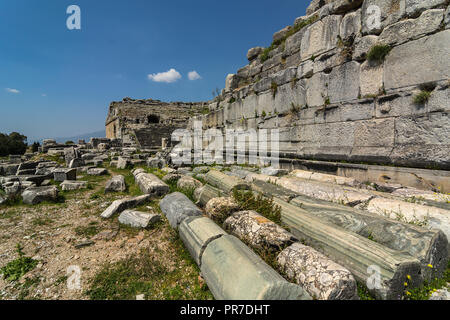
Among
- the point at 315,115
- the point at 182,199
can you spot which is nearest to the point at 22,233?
the point at 182,199

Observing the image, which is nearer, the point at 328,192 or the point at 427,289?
the point at 427,289

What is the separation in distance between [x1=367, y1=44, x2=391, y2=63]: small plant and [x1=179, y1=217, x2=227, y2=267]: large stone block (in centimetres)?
497

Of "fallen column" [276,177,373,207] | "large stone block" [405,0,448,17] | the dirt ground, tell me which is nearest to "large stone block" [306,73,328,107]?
"large stone block" [405,0,448,17]

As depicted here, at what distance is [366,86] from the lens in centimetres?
472

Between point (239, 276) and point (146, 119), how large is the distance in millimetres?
27130

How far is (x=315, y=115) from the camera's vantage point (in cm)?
586

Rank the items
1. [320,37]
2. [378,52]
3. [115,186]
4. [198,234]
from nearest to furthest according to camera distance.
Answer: [198,234]
[378,52]
[320,37]
[115,186]

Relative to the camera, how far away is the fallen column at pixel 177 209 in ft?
12.2

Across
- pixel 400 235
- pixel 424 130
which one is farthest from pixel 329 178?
pixel 400 235

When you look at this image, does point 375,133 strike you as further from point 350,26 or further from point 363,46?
point 350,26

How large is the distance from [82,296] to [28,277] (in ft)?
3.13

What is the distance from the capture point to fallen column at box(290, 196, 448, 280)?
6.80 ft
